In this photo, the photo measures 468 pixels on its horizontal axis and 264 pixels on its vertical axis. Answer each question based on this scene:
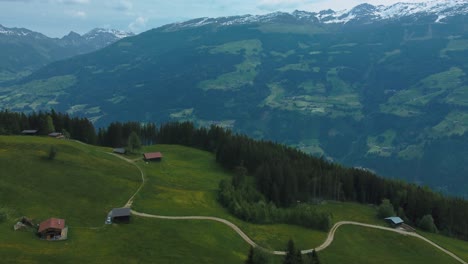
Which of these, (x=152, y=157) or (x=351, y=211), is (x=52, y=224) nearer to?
(x=152, y=157)

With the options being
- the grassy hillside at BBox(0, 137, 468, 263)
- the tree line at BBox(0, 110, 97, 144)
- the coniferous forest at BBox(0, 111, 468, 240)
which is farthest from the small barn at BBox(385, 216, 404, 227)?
the tree line at BBox(0, 110, 97, 144)

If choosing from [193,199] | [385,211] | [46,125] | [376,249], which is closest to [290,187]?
[385,211]

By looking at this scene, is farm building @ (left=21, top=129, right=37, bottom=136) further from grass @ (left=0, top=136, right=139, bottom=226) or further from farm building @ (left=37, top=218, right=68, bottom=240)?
farm building @ (left=37, top=218, right=68, bottom=240)

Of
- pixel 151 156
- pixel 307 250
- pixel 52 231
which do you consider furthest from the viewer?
pixel 151 156

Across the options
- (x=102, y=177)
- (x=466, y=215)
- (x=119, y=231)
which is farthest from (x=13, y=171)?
(x=466, y=215)

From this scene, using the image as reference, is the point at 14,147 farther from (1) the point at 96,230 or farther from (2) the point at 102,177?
(1) the point at 96,230

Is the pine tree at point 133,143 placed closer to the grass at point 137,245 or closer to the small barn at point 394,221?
the grass at point 137,245
